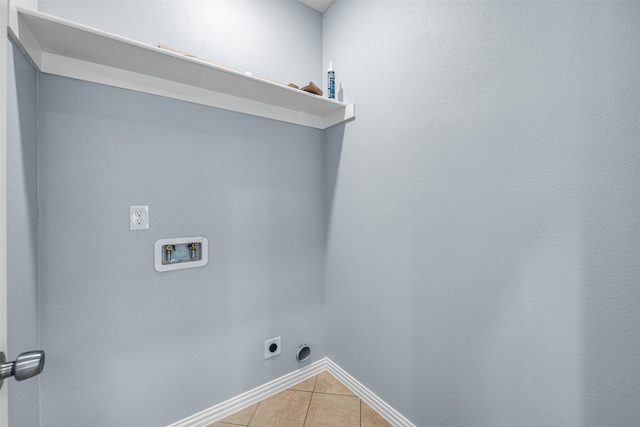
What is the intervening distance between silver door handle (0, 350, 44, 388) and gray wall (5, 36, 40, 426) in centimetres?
36

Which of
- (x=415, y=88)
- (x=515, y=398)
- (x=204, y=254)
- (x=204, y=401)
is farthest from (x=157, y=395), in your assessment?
(x=415, y=88)

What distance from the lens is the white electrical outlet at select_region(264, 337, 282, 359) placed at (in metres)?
1.49

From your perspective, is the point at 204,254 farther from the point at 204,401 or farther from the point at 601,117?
the point at 601,117

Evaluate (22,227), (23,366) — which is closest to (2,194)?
(23,366)

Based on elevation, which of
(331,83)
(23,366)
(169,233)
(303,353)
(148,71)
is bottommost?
(303,353)

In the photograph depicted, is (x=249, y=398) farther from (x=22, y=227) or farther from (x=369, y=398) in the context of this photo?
(x=22, y=227)

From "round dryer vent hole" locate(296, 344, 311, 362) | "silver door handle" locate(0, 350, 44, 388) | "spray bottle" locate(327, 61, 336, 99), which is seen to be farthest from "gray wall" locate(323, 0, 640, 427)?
"silver door handle" locate(0, 350, 44, 388)

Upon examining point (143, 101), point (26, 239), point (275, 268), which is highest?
point (143, 101)

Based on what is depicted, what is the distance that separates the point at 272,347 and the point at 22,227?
1.23 metres

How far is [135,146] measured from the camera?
3.67 feet

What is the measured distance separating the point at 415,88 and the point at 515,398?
127 centimetres

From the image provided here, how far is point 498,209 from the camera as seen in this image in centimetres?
90

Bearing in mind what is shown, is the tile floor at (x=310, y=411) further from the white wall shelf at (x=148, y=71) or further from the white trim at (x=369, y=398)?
the white wall shelf at (x=148, y=71)

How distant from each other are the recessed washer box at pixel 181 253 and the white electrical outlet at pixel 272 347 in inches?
24.8
